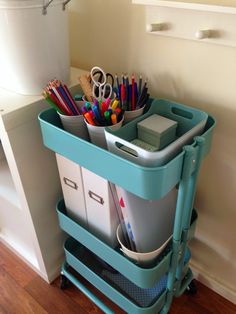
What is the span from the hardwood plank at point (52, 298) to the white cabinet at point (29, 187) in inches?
1.4

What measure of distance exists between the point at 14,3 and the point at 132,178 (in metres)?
0.46

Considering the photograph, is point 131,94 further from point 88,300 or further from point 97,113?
point 88,300

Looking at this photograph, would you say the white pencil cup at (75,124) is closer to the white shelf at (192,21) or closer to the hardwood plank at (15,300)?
the white shelf at (192,21)

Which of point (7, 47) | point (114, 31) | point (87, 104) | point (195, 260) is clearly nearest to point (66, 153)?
point (87, 104)

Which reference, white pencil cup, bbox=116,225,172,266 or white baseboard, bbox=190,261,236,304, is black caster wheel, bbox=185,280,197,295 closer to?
white baseboard, bbox=190,261,236,304

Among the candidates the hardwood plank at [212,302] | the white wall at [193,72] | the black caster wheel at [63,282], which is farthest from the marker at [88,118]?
the hardwood plank at [212,302]

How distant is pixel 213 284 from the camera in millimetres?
1080

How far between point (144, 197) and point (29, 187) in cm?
43

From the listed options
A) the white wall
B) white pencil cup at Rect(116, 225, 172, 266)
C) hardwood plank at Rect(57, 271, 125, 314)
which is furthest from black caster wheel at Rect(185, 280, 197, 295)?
white pencil cup at Rect(116, 225, 172, 266)

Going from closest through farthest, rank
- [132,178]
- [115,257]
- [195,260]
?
[132,178] < [115,257] < [195,260]

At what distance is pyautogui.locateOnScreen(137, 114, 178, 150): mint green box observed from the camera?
653mm

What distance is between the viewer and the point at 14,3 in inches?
25.0

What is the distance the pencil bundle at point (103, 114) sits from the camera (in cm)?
66

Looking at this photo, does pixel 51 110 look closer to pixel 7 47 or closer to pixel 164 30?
pixel 7 47
